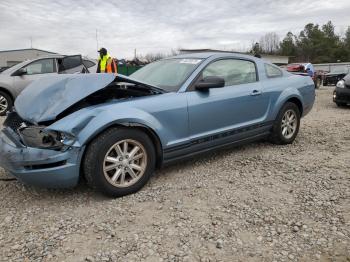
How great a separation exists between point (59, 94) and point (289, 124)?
3451 mm

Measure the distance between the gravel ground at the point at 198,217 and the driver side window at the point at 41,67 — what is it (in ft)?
20.3

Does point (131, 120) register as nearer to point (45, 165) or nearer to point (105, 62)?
point (45, 165)

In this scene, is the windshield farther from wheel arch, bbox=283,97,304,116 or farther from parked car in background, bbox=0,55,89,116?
parked car in background, bbox=0,55,89,116

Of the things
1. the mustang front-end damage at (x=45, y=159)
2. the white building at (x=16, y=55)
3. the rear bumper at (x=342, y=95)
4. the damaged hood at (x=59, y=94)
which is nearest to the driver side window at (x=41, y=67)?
the damaged hood at (x=59, y=94)

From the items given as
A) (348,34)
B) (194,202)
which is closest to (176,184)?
(194,202)

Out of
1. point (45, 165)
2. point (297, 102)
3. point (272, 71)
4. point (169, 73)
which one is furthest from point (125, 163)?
point (297, 102)

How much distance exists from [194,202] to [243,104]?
1.68m

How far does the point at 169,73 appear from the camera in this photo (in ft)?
14.3

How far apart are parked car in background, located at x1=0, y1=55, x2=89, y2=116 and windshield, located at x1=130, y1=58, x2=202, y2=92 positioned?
5.15 m

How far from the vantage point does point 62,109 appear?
132 inches

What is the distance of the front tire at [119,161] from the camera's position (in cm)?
323

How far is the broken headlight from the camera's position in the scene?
3.14m

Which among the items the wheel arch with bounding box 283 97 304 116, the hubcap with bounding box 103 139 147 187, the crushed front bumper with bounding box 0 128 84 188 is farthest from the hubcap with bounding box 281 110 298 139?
the crushed front bumper with bounding box 0 128 84 188

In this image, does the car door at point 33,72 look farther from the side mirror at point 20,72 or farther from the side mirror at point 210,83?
the side mirror at point 210,83
